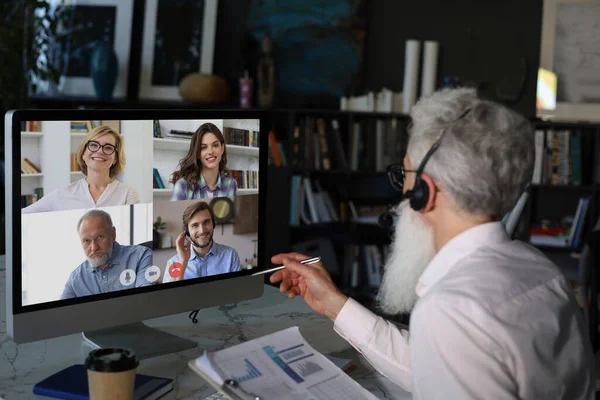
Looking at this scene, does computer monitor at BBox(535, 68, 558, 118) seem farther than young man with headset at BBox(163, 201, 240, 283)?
Yes

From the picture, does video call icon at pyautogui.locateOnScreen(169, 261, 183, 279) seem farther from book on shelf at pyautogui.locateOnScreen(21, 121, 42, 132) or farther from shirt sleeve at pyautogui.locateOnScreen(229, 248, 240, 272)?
book on shelf at pyautogui.locateOnScreen(21, 121, 42, 132)

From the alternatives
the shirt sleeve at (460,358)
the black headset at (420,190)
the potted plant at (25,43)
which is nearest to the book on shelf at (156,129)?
the black headset at (420,190)

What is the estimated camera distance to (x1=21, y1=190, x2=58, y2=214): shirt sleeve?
4.99ft

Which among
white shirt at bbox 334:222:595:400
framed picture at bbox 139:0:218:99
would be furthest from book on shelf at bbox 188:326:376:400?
framed picture at bbox 139:0:218:99

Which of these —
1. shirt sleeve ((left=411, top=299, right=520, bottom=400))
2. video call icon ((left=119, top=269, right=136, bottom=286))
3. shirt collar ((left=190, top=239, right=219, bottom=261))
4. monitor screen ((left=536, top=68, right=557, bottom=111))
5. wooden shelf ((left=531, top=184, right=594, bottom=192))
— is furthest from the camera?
monitor screen ((left=536, top=68, right=557, bottom=111))

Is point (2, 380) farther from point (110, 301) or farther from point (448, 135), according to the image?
point (448, 135)

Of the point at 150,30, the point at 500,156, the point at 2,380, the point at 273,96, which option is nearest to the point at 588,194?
the point at 273,96

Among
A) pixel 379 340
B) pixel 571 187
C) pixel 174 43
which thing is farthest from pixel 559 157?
pixel 379 340

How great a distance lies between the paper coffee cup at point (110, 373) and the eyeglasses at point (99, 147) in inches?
17.9

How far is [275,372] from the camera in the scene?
1.41m

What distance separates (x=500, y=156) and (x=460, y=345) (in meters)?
0.33

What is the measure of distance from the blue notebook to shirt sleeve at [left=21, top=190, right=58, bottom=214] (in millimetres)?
321

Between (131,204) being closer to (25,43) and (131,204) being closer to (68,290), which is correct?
(68,290)

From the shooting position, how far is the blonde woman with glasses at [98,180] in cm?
157
